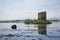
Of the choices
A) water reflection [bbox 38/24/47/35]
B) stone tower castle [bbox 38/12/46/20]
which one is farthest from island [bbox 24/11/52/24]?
water reflection [bbox 38/24/47/35]

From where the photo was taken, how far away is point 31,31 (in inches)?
122

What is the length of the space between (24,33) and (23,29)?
16cm

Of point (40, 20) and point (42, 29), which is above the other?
point (40, 20)

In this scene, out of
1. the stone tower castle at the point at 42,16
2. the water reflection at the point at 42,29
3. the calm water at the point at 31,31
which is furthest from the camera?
A: the water reflection at the point at 42,29

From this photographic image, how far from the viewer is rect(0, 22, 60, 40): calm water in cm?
274

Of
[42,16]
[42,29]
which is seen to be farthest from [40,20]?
[42,29]

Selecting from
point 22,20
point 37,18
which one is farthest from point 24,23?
point 37,18

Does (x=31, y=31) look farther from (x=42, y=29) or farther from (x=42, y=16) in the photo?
(x=42, y=16)

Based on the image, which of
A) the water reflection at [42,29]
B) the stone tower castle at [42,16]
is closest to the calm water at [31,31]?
the water reflection at [42,29]

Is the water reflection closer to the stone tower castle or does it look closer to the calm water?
the calm water

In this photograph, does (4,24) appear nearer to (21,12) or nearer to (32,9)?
(21,12)

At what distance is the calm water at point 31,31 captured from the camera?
8.99ft

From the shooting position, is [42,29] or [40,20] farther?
[42,29]

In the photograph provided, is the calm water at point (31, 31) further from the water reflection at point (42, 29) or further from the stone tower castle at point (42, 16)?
the stone tower castle at point (42, 16)
